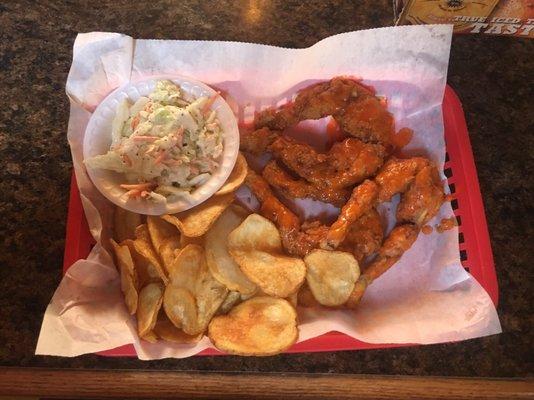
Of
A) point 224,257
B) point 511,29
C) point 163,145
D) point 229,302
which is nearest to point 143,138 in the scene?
point 163,145

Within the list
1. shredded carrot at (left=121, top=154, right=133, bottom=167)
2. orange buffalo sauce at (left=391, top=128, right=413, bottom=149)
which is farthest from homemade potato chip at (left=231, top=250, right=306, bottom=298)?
orange buffalo sauce at (left=391, top=128, right=413, bottom=149)

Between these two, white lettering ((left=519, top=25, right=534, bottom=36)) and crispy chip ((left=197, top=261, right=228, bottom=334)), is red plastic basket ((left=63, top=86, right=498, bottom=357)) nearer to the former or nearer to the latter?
crispy chip ((left=197, top=261, right=228, bottom=334))

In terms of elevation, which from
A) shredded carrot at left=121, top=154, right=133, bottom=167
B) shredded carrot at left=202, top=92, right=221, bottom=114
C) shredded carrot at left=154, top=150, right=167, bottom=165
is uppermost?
shredded carrot at left=202, top=92, right=221, bottom=114

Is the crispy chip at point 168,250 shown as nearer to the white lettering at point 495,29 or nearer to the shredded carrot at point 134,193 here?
the shredded carrot at point 134,193

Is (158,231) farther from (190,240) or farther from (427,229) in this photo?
(427,229)

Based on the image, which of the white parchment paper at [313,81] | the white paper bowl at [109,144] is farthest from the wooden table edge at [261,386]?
the white paper bowl at [109,144]

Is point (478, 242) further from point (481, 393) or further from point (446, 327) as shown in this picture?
point (481, 393)
